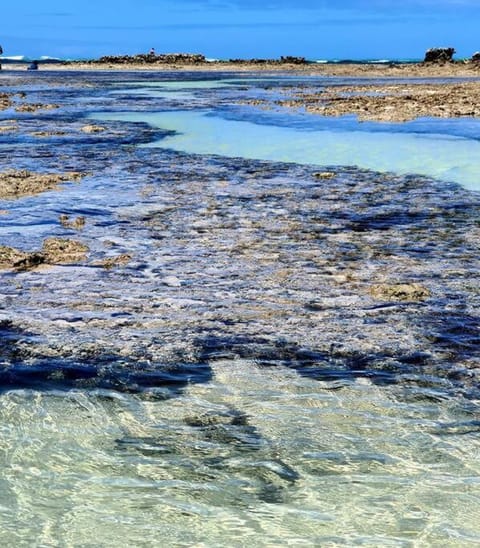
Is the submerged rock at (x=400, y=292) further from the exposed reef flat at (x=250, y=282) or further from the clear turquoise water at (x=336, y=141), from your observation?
the clear turquoise water at (x=336, y=141)

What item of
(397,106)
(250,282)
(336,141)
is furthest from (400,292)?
(397,106)

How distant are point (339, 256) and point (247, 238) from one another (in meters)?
1.13

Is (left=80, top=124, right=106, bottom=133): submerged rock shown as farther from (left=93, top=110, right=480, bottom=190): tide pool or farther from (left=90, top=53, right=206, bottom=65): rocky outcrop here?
(left=90, top=53, right=206, bottom=65): rocky outcrop

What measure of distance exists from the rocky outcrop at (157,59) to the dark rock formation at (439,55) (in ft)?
116

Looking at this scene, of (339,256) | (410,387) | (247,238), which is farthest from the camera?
(247,238)

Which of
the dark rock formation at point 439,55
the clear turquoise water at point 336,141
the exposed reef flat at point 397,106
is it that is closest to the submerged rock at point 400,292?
the clear turquoise water at point 336,141

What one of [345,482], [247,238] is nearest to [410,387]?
[345,482]

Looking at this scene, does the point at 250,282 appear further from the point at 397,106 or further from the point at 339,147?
the point at 397,106

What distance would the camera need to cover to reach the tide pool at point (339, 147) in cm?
1312

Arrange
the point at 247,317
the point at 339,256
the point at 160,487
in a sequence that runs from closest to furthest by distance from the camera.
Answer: the point at 160,487, the point at 247,317, the point at 339,256

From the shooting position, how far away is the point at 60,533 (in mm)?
3020

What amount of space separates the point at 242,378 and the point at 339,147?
11.5 meters

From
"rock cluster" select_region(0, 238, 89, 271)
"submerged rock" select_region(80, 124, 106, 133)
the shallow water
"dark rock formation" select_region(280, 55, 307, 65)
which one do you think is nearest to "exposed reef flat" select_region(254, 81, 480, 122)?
"submerged rock" select_region(80, 124, 106, 133)

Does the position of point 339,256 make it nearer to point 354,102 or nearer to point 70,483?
point 70,483
